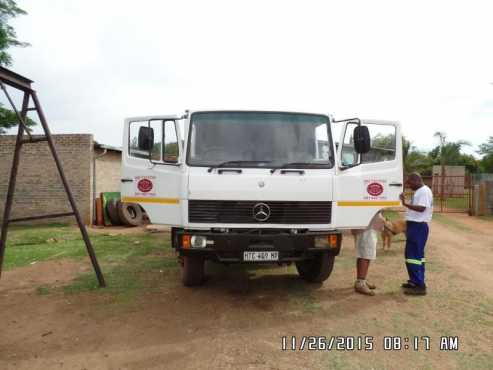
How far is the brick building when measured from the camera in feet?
40.2

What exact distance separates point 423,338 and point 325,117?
8.46 feet

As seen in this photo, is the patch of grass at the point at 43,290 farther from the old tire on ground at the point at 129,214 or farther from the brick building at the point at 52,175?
the brick building at the point at 52,175

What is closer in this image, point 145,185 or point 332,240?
point 332,240

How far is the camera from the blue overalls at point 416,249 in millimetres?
4984

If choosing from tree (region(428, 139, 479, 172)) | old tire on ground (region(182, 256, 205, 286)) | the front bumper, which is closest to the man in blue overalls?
the front bumper

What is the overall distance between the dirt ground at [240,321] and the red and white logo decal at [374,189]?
4.33 ft

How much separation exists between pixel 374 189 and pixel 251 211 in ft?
4.94

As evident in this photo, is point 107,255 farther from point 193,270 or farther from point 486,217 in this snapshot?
point 486,217

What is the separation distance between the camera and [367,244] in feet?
16.7

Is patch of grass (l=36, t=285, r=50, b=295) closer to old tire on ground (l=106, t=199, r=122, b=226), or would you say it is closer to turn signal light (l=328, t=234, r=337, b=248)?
turn signal light (l=328, t=234, r=337, b=248)

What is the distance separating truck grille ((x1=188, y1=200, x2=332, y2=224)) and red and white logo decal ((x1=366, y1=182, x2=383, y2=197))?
635 millimetres

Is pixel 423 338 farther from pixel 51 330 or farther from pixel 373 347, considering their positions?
pixel 51 330
